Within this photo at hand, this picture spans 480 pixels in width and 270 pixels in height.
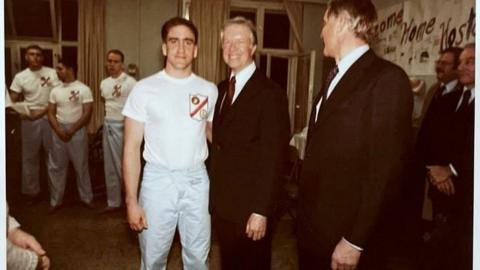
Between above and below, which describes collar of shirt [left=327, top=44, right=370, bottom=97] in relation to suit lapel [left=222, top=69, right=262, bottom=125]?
above

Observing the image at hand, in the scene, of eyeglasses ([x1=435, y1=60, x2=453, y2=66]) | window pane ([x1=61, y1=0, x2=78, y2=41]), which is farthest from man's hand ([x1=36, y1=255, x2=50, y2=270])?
window pane ([x1=61, y1=0, x2=78, y2=41])

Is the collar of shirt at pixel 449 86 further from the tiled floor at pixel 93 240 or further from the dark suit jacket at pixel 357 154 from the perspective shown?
the tiled floor at pixel 93 240

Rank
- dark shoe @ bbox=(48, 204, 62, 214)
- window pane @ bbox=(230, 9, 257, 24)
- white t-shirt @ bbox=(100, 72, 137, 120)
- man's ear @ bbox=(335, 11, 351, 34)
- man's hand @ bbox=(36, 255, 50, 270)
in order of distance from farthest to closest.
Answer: window pane @ bbox=(230, 9, 257, 24) < white t-shirt @ bbox=(100, 72, 137, 120) < dark shoe @ bbox=(48, 204, 62, 214) < man's ear @ bbox=(335, 11, 351, 34) < man's hand @ bbox=(36, 255, 50, 270)

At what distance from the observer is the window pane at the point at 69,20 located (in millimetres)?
2814

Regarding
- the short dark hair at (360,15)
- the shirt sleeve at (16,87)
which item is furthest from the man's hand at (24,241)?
the short dark hair at (360,15)

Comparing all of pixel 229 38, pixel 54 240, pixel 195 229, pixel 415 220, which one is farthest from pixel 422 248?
pixel 54 240

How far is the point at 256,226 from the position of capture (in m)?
0.88

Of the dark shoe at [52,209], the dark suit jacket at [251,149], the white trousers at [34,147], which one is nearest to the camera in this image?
the dark suit jacket at [251,149]

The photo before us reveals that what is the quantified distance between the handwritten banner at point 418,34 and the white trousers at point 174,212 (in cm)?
55

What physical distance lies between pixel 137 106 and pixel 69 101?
3.84ft

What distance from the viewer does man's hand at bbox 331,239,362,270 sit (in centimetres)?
68

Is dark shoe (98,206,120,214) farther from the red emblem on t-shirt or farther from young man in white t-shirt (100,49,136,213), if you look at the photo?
the red emblem on t-shirt

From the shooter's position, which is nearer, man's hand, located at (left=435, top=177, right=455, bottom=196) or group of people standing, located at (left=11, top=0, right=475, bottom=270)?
group of people standing, located at (left=11, top=0, right=475, bottom=270)

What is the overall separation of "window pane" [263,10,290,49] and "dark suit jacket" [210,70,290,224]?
196 cm
